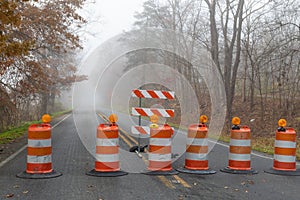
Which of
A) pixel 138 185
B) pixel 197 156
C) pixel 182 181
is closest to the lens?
pixel 138 185

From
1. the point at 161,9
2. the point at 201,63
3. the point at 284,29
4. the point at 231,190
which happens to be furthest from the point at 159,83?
the point at 161,9

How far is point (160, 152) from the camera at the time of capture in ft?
27.5

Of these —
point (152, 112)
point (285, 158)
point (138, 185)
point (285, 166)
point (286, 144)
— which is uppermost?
point (152, 112)

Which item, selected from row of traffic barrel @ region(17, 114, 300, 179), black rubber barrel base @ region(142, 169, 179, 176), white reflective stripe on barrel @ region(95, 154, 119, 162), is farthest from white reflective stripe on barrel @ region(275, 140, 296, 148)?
white reflective stripe on barrel @ region(95, 154, 119, 162)

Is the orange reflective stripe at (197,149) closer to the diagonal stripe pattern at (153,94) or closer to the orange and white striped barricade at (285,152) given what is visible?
the orange and white striped barricade at (285,152)

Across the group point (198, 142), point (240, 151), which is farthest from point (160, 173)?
point (240, 151)

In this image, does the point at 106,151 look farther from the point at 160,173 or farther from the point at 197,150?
the point at 197,150

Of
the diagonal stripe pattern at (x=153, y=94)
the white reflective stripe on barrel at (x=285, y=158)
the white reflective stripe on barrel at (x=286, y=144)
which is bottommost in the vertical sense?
the white reflective stripe on barrel at (x=285, y=158)

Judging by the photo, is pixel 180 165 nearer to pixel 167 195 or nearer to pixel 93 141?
pixel 167 195

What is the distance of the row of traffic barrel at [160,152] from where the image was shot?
26.2 feet

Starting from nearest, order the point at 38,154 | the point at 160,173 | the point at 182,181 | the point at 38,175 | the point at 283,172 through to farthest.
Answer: the point at 182,181, the point at 38,175, the point at 38,154, the point at 160,173, the point at 283,172

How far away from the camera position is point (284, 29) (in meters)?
25.6

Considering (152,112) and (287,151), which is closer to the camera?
(287,151)

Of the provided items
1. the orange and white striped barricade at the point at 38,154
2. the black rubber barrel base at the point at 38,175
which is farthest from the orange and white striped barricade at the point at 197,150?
the orange and white striped barricade at the point at 38,154
